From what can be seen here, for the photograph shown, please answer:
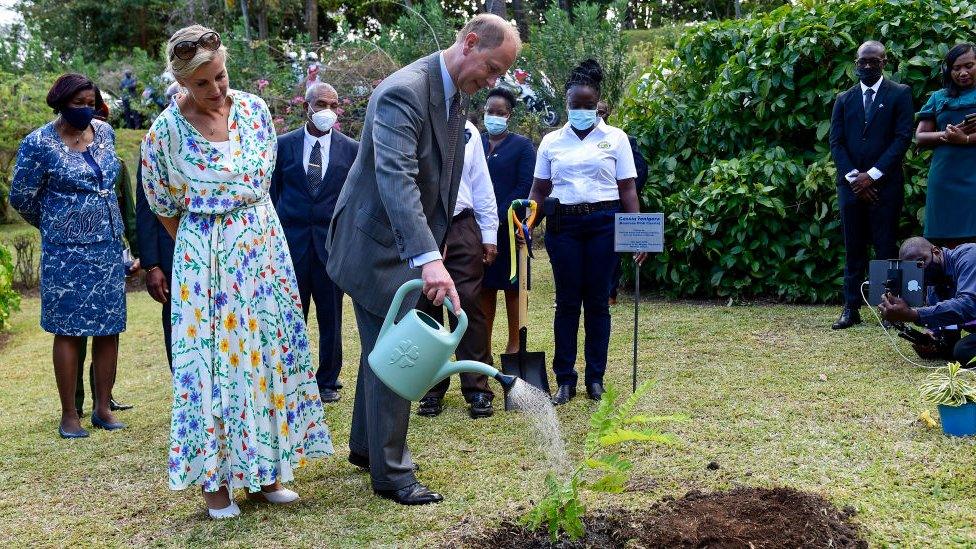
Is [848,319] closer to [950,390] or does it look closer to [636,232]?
[636,232]

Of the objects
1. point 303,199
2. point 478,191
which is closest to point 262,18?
point 303,199

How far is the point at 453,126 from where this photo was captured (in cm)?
412

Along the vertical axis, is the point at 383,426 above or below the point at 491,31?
below

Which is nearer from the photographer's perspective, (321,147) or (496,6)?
(321,147)

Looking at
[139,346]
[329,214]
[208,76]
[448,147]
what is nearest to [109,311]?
[329,214]

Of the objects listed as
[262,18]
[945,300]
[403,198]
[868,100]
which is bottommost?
[945,300]

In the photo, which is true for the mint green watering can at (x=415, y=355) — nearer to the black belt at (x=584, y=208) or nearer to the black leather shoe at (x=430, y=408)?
the black leather shoe at (x=430, y=408)

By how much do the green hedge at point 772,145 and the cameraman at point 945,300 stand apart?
245 centimetres

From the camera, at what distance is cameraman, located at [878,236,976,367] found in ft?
18.0

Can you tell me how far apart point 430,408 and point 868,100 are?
439cm

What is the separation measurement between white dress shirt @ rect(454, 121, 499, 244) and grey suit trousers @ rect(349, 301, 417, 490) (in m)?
1.78

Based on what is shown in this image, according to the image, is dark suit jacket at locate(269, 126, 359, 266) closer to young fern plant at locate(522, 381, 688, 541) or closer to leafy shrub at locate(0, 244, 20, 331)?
young fern plant at locate(522, 381, 688, 541)

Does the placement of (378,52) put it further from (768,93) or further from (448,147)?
(448,147)

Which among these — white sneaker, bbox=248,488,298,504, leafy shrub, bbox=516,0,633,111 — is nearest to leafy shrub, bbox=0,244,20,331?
white sneaker, bbox=248,488,298,504
